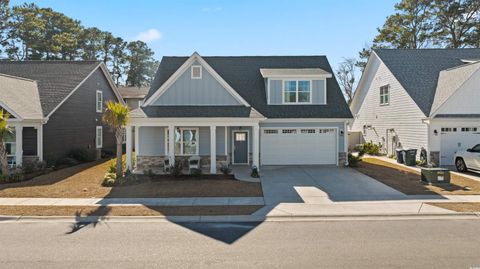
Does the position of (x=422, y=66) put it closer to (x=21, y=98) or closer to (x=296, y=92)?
(x=296, y=92)

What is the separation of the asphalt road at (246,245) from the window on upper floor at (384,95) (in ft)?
55.0

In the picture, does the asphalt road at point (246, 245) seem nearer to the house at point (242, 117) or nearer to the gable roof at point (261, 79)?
the house at point (242, 117)

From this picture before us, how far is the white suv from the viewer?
16.3 m

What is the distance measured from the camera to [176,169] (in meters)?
16.1

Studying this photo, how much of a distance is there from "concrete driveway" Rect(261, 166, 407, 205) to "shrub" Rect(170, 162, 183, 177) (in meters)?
4.03

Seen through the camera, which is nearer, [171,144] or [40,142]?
[171,144]

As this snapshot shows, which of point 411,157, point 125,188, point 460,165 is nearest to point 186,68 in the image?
point 125,188

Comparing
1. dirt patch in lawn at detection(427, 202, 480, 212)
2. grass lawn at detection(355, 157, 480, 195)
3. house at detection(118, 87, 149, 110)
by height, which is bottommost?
dirt patch in lawn at detection(427, 202, 480, 212)

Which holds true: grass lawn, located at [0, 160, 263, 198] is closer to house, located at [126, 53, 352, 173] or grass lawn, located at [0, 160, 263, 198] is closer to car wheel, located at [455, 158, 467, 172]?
house, located at [126, 53, 352, 173]

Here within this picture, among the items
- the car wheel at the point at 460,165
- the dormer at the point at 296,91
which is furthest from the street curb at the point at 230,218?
the dormer at the point at 296,91

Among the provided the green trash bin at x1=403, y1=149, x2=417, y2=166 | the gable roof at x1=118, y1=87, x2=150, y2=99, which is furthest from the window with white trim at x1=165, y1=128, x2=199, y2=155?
the gable roof at x1=118, y1=87, x2=150, y2=99

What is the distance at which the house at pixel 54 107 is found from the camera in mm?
18125

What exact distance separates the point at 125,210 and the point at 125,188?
145 inches

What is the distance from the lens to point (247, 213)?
9758 millimetres
